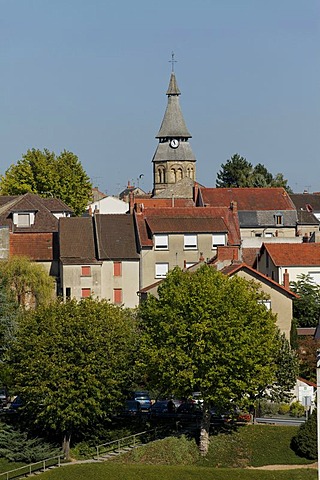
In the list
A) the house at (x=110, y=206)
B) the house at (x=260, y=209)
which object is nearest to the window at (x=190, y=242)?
the house at (x=260, y=209)

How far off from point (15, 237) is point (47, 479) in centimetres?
3606

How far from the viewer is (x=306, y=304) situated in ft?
210

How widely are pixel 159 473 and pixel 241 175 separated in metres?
96.0

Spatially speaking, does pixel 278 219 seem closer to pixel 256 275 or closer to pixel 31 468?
pixel 256 275

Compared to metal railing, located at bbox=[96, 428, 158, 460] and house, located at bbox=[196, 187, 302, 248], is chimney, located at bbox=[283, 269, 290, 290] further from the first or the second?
house, located at bbox=[196, 187, 302, 248]

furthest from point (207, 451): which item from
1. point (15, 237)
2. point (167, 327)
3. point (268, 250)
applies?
point (15, 237)

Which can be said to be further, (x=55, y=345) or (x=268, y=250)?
(x=268, y=250)

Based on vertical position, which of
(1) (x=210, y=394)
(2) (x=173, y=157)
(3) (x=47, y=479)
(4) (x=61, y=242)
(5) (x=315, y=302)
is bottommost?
(3) (x=47, y=479)

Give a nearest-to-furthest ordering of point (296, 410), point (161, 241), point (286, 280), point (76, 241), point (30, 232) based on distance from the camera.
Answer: point (296, 410) → point (286, 280) → point (161, 241) → point (76, 241) → point (30, 232)

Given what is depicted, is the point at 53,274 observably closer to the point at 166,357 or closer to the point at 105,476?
the point at 166,357

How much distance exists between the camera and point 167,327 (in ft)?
159

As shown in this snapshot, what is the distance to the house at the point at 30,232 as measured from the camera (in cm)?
7550

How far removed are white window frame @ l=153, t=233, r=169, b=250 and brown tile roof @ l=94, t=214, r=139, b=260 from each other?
1.38 meters

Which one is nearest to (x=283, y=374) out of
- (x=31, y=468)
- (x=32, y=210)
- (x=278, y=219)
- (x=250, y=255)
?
(x=31, y=468)
